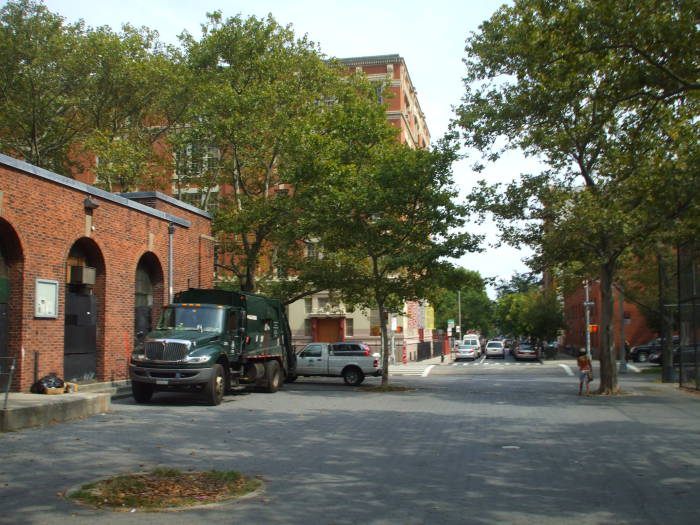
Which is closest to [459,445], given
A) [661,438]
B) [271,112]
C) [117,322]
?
[661,438]

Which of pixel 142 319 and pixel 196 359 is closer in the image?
pixel 196 359

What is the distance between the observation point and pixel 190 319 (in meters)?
18.5

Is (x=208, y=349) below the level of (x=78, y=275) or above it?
below

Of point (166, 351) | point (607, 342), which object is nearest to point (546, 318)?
point (607, 342)

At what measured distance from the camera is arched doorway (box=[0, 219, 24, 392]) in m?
16.9

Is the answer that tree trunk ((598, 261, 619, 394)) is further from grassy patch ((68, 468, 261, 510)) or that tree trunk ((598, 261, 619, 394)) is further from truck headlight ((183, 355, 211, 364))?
grassy patch ((68, 468, 261, 510))

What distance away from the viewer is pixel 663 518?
22.0 ft

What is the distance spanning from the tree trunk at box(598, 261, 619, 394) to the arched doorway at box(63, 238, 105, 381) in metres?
16.1

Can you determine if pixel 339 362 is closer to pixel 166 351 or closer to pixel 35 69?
pixel 166 351

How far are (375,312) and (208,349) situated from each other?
37.3 m

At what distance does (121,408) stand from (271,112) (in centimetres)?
1940

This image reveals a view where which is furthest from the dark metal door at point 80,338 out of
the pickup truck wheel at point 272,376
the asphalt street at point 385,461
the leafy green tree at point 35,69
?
the leafy green tree at point 35,69

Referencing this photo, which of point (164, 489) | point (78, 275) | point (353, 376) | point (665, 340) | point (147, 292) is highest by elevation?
point (78, 275)

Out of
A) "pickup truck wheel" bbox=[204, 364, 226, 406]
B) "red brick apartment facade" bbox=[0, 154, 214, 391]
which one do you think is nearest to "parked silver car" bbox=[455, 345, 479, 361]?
"red brick apartment facade" bbox=[0, 154, 214, 391]
